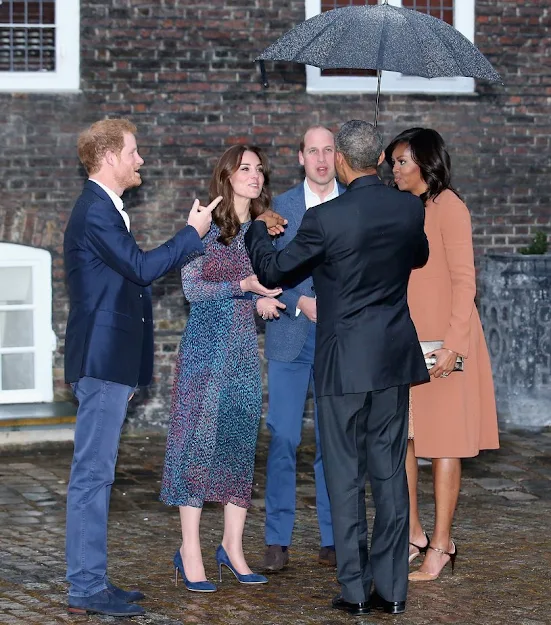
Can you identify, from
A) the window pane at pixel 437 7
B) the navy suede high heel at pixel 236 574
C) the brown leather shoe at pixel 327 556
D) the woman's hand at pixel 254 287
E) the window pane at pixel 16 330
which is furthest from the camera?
the window pane at pixel 437 7

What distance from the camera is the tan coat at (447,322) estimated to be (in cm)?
643

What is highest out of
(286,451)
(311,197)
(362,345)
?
(311,197)

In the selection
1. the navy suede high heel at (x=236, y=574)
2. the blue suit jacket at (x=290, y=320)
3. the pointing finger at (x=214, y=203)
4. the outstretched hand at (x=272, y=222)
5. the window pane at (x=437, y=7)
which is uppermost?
the window pane at (x=437, y=7)

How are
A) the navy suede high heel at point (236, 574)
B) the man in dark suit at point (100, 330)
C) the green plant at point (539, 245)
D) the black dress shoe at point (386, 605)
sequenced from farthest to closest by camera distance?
1. the green plant at point (539, 245)
2. the navy suede high heel at point (236, 574)
3. the black dress shoe at point (386, 605)
4. the man in dark suit at point (100, 330)

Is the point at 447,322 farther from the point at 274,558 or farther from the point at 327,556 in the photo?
the point at 274,558

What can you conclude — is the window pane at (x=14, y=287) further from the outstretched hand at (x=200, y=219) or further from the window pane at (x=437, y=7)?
the outstretched hand at (x=200, y=219)

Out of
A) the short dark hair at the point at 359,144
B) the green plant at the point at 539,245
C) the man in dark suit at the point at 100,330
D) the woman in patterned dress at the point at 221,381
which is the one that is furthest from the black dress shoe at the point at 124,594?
the green plant at the point at 539,245

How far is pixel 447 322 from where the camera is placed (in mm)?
6539

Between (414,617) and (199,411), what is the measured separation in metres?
1.33

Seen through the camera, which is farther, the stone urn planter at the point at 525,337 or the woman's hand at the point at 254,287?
the stone urn planter at the point at 525,337

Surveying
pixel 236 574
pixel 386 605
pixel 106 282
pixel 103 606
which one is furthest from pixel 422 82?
pixel 103 606

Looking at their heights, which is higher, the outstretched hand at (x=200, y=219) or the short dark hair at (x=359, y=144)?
the short dark hair at (x=359, y=144)

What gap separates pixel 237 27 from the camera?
11.0 meters

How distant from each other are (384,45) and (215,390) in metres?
1.96
